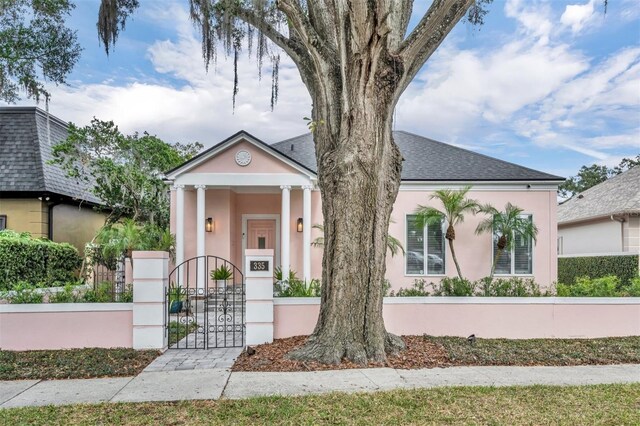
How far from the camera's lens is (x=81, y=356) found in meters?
6.37

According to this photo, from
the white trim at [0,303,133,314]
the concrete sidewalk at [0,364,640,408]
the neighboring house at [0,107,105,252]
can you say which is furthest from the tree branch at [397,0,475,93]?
the neighboring house at [0,107,105,252]

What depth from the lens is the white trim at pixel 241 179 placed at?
11.8 m

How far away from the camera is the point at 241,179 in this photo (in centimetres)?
1187

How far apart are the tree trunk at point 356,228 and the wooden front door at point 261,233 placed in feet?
26.2

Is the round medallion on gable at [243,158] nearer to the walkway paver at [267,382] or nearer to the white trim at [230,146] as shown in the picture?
the white trim at [230,146]

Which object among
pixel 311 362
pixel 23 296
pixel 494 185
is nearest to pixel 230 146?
pixel 23 296

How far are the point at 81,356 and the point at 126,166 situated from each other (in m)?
7.60

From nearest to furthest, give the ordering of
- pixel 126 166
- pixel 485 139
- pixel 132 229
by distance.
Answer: pixel 132 229 → pixel 126 166 → pixel 485 139

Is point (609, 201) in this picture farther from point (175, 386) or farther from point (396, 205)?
point (175, 386)

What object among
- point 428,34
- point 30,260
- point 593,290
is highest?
point 428,34

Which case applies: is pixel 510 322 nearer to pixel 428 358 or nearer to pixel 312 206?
pixel 428 358

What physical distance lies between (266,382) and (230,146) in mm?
7934

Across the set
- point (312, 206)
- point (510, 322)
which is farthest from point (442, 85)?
point (510, 322)

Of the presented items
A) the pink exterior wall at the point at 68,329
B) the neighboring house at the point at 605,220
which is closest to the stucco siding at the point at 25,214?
the pink exterior wall at the point at 68,329
